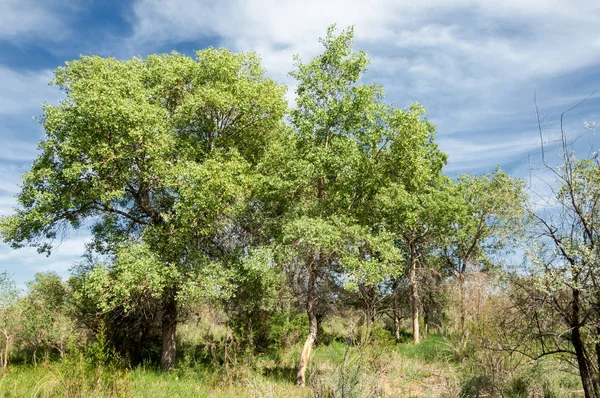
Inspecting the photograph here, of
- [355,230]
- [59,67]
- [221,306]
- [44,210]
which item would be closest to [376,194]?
[355,230]

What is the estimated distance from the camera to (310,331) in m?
15.7

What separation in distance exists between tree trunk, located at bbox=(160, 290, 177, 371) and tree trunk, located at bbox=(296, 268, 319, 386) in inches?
238

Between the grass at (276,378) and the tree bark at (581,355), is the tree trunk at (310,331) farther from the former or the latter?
the tree bark at (581,355)

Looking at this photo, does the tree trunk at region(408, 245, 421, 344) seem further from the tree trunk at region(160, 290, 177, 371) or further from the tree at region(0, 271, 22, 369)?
the tree at region(0, 271, 22, 369)

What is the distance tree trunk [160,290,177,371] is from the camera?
18.0 m

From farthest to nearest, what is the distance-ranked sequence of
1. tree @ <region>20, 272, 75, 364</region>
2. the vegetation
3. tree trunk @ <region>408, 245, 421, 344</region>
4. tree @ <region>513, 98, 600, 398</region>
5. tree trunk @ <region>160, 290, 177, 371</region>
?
tree trunk @ <region>408, 245, 421, 344</region> → tree trunk @ <region>160, 290, 177, 371</region> → tree @ <region>20, 272, 75, 364</region> → the vegetation → tree @ <region>513, 98, 600, 398</region>

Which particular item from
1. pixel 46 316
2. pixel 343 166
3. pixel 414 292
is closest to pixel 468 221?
pixel 414 292

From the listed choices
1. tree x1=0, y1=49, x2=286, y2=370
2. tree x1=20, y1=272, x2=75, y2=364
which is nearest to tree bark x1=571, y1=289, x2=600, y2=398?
tree x1=0, y1=49, x2=286, y2=370

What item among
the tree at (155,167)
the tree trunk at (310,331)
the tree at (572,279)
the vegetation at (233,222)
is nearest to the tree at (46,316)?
the vegetation at (233,222)

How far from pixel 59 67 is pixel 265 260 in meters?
13.1

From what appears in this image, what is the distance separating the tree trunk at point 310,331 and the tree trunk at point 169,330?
605 centimetres

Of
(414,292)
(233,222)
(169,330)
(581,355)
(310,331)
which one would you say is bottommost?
(169,330)

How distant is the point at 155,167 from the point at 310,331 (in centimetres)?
844

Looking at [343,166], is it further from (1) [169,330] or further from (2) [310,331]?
(1) [169,330]
